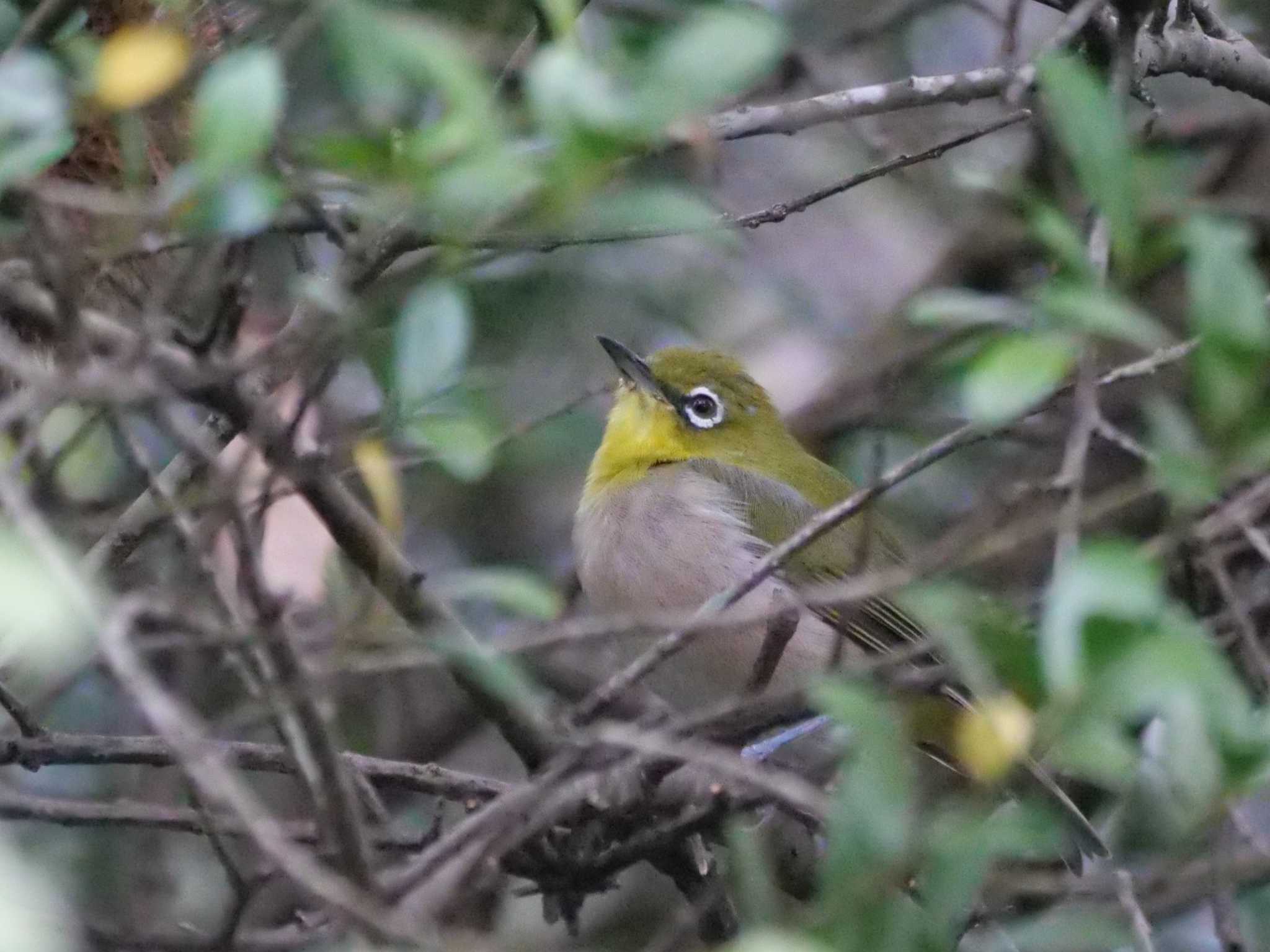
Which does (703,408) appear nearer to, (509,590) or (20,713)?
(20,713)

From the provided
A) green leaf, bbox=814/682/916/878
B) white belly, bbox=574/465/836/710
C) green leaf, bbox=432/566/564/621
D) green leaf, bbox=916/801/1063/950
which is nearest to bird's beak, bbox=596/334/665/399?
white belly, bbox=574/465/836/710

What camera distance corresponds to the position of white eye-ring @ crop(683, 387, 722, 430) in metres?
5.92

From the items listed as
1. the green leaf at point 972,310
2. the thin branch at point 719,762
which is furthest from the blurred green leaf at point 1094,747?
the green leaf at point 972,310

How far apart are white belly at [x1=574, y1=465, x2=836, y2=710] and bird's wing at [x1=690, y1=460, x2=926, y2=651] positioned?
72mm

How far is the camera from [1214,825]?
2.59 meters

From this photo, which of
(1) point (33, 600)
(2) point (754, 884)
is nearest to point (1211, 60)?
(2) point (754, 884)

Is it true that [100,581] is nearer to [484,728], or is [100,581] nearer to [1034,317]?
[1034,317]

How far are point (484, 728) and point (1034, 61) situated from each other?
3744 mm

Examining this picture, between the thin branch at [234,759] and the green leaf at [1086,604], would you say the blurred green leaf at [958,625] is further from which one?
the thin branch at [234,759]

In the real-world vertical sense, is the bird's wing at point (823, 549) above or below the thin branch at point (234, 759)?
below

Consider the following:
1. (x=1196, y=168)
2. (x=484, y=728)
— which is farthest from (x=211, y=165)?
(x=1196, y=168)

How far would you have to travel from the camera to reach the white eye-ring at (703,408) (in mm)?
5918

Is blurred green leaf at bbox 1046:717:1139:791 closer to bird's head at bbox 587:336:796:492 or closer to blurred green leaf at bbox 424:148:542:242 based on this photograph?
blurred green leaf at bbox 424:148:542:242

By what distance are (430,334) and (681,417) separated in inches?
128
